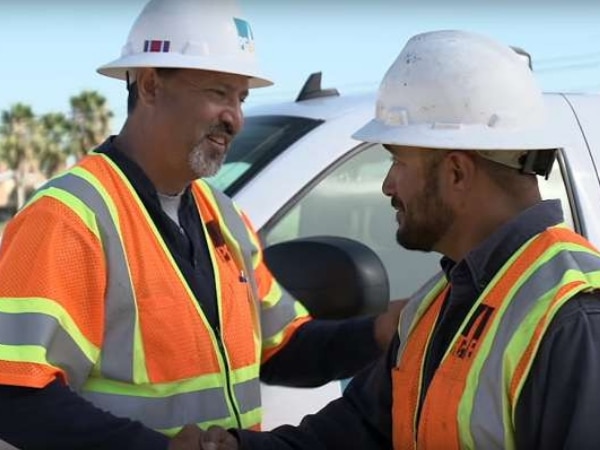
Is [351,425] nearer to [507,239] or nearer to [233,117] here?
[507,239]

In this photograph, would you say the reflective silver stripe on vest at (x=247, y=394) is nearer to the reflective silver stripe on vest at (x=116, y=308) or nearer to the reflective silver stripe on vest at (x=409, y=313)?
the reflective silver stripe on vest at (x=116, y=308)

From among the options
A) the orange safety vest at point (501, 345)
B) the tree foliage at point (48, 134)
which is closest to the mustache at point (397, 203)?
the orange safety vest at point (501, 345)

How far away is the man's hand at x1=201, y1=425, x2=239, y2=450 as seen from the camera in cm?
268

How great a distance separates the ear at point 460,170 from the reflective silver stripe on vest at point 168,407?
831 mm

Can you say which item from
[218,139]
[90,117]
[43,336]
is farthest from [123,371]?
[90,117]

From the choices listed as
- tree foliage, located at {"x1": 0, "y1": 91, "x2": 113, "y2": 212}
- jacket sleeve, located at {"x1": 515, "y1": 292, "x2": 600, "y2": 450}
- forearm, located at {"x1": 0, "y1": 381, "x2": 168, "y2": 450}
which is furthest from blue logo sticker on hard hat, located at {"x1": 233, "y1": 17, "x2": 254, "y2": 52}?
tree foliage, located at {"x1": 0, "y1": 91, "x2": 113, "y2": 212}

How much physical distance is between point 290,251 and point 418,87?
979mm

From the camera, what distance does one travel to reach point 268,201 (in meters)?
3.70

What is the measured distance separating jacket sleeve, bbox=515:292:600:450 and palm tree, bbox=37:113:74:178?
57165 mm

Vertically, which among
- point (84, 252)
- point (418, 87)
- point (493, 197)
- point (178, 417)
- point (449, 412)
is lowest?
point (178, 417)

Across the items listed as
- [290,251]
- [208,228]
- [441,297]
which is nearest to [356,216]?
[290,251]

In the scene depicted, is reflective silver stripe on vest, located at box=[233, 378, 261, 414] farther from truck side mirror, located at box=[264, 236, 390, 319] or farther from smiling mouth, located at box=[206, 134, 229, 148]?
smiling mouth, located at box=[206, 134, 229, 148]

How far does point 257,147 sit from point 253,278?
88 cm

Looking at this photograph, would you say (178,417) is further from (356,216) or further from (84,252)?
(356,216)
